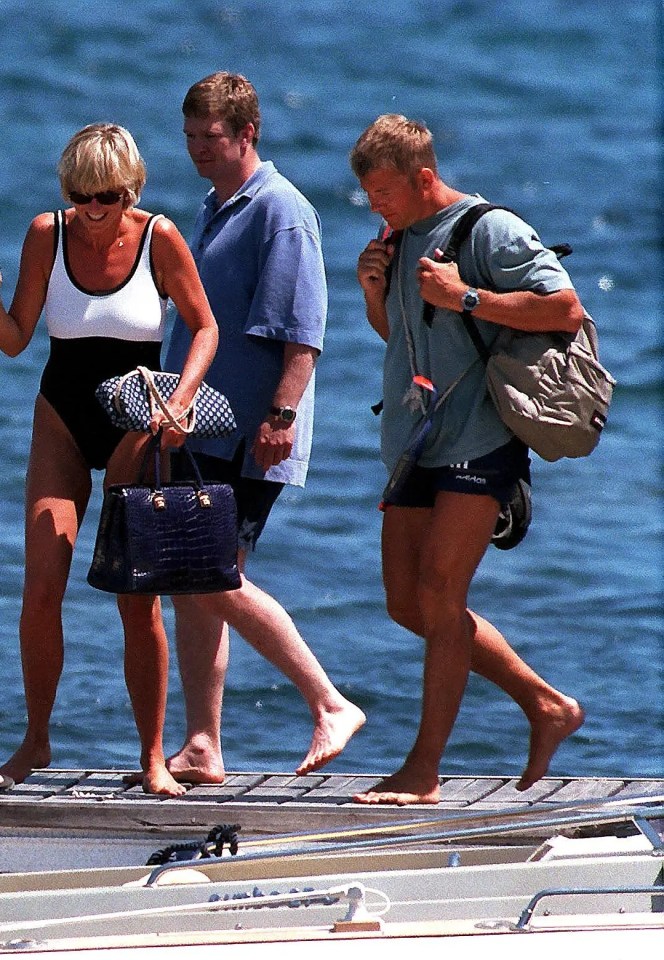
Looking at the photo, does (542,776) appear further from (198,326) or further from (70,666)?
(70,666)

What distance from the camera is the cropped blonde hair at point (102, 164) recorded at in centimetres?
500

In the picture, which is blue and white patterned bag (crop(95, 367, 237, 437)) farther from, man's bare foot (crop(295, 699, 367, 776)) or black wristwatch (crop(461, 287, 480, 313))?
man's bare foot (crop(295, 699, 367, 776))

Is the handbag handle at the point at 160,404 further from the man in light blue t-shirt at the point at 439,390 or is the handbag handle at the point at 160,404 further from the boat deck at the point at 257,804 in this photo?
the boat deck at the point at 257,804

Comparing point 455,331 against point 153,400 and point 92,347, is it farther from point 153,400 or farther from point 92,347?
point 92,347

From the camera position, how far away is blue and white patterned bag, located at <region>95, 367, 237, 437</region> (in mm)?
4969

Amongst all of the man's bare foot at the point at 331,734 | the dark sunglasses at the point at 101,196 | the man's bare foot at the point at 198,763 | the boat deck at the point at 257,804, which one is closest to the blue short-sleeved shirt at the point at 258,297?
the dark sunglasses at the point at 101,196

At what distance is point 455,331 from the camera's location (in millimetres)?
5078

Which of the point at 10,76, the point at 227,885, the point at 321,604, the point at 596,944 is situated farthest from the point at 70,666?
the point at 10,76

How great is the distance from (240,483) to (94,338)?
0.65 m

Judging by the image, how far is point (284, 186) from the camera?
5512mm

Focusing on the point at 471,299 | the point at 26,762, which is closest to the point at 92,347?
the point at 471,299

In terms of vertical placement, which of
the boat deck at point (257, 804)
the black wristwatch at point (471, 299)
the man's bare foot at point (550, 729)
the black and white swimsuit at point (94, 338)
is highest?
the black wristwatch at point (471, 299)

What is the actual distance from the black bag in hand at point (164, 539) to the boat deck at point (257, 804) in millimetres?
574

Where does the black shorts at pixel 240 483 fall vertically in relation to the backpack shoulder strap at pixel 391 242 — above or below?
below
